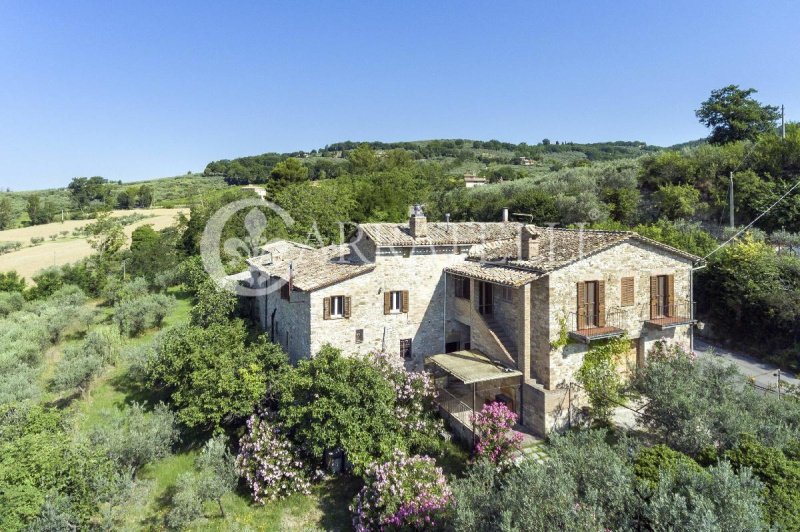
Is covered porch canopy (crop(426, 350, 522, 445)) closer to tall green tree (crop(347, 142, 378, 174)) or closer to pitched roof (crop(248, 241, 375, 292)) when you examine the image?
pitched roof (crop(248, 241, 375, 292))

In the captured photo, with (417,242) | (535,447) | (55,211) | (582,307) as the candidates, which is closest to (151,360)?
(417,242)

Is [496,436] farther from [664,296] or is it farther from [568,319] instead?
[664,296]

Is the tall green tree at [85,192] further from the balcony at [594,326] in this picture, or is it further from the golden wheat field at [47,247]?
the balcony at [594,326]

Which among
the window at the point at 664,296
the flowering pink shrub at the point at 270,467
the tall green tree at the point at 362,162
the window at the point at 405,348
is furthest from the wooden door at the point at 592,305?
the tall green tree at the point at 362,162

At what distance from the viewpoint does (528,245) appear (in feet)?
51.4

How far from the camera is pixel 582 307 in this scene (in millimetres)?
13992

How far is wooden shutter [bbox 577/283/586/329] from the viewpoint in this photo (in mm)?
13938

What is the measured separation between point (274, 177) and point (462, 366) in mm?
51199

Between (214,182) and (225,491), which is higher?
(214,182)

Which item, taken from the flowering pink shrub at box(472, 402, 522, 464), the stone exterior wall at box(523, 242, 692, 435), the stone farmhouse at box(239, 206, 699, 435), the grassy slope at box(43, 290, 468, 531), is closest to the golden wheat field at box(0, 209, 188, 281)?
the grassy slope at box(43, 290, 468, 531)

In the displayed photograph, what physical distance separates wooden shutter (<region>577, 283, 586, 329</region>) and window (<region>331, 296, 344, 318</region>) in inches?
329

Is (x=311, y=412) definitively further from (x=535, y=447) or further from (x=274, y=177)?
(x=274, y=177)

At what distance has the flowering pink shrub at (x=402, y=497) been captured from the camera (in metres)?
10.3

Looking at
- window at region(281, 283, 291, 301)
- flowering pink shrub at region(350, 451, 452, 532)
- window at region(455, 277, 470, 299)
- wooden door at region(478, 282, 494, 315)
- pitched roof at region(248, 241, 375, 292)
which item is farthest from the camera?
window at region(281, 283, 291, 301)
